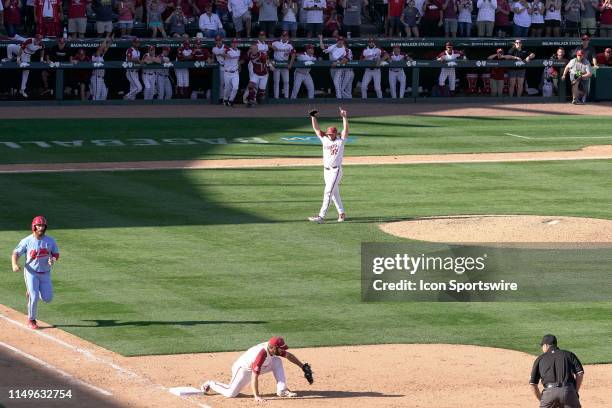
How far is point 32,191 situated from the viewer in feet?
99.2

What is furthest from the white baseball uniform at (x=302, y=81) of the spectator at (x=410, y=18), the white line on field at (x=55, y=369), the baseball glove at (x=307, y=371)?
the baseball glove at (x=307, y=371)

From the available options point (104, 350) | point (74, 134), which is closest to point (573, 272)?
point (104, 350)

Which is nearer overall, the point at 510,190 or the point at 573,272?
the point at 573,272

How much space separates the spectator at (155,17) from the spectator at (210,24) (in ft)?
1.96

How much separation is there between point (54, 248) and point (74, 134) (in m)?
20.2

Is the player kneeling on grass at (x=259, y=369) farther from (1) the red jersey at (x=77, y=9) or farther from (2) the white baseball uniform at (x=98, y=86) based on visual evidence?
(1) the red jersey at (x=77, y=9)

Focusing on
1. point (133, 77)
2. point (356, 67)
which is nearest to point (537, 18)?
point (356, 67)

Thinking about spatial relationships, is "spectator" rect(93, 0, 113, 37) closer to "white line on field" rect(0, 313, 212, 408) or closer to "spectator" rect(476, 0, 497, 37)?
"spectator" rect(476, 0, 497, 37)

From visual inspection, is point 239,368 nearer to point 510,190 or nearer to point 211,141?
point 510,190

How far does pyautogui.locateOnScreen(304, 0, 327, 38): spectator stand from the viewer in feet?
148

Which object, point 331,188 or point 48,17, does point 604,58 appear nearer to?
point 48,17

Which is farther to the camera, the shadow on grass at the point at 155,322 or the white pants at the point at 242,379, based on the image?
the shadow on grass at the point at 155,322

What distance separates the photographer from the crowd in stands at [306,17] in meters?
42.9

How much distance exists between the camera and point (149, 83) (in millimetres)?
43594
